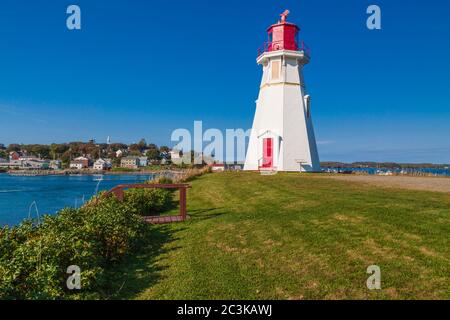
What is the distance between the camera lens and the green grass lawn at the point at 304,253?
474 cm

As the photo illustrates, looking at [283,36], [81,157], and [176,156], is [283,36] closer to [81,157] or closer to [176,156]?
[176,156]

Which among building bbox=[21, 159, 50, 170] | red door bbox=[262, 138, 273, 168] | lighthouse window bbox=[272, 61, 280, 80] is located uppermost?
lighthouse window bbox=[272, 61, 280, 80]

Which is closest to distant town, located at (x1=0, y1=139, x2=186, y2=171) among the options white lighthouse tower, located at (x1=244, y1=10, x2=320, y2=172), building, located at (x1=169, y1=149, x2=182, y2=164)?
building, located at (x1=169, y1=149, x2=182, y2=164)

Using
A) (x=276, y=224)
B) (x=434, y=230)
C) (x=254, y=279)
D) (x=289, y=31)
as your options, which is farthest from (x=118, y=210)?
(x=289, y=31)

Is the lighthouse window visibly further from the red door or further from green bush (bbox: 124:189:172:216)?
green bush (bbox: 124:189:172:216)

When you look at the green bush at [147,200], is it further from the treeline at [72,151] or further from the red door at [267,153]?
the treeline at [72,151]

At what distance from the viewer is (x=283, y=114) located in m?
25.5

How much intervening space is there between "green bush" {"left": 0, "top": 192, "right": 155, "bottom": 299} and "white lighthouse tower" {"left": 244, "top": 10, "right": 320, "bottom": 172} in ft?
59.0

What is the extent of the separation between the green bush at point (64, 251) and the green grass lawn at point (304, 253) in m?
0.47

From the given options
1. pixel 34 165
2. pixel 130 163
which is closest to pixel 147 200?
pixel 130 163

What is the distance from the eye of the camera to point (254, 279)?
5184 mm

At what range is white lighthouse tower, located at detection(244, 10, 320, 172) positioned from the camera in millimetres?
25359
